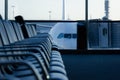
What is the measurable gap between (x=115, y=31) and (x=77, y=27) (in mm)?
956

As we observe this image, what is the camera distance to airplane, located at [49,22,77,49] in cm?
Result: 859

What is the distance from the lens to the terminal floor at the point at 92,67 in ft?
17.4

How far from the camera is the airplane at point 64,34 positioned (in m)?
8.59

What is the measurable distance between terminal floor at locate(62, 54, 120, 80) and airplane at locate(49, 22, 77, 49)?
926 millimetres

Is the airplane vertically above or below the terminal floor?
above

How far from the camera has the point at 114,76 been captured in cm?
530

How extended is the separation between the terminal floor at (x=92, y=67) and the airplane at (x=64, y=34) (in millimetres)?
926

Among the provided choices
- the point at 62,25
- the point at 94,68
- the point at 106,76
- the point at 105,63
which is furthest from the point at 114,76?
the point at 62,25

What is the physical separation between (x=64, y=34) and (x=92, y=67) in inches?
196

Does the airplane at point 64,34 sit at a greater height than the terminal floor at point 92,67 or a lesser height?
greater

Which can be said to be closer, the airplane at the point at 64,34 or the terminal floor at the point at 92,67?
the terminal floor at the point at 92,67

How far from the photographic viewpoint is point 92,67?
241 inches

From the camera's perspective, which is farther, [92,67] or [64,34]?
[64,34]

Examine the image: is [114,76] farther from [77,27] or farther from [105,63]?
[77,27]
